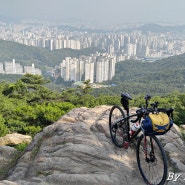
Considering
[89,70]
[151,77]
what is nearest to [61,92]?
[151,77]

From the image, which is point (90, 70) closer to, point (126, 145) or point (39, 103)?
point (39, 103)

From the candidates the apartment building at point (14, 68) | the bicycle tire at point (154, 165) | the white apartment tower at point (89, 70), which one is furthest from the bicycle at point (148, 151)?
the apartment building at point (14, 68)

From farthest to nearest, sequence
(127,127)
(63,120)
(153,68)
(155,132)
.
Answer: (153,68)
(63,120)
(127,127)
(155,132)

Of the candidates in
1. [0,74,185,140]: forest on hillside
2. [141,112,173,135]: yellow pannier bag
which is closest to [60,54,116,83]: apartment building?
[0,74,185,140]: forest on hillside

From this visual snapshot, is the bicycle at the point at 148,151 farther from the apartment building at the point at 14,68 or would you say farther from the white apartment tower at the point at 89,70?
the apartment building at the point at 14,68

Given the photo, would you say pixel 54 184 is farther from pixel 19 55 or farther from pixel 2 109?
pixel 19 55

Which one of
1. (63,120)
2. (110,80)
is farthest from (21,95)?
(110,80)
